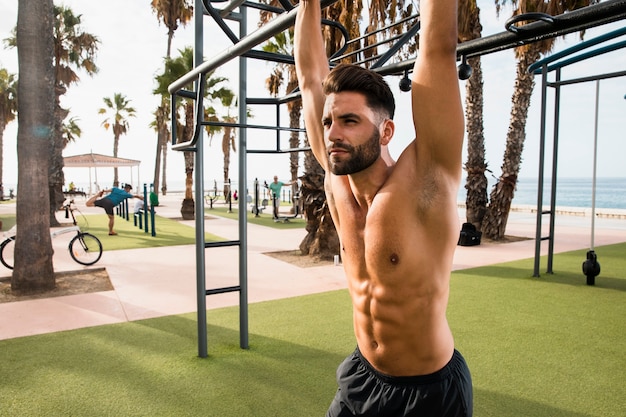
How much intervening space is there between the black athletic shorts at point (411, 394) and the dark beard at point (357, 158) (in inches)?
25.9

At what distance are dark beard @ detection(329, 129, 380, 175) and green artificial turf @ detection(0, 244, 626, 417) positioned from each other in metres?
2.02

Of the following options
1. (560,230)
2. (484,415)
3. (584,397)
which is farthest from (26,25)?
(560,230)

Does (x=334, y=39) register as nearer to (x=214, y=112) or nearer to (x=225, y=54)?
(x=225, y=54)

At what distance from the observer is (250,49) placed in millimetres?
2117

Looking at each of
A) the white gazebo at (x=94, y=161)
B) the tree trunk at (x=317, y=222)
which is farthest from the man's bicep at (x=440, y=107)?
the white gazebo at (x=94, y=161)

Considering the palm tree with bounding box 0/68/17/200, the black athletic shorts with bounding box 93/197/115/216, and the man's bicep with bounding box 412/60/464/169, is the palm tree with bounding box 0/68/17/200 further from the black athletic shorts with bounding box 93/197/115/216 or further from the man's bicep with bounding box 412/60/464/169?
the man's bicep with bounding box 412/60/464/169

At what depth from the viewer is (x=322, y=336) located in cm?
407

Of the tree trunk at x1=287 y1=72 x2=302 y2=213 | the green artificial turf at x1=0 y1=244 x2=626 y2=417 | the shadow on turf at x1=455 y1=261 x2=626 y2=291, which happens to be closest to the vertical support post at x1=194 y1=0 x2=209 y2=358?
the green artificial turf at x1=0 y1=244 x2=626 y2=417

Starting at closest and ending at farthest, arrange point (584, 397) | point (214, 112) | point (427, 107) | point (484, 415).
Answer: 1. point (427, 107)
2. point (484, 415)
3. point (584, 397)
4. point (214, 112)

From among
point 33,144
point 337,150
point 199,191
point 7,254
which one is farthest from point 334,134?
point 7,254

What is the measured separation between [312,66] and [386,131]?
1.62 feet

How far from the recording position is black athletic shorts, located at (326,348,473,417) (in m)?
1.30

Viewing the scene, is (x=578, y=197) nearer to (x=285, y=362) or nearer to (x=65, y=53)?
(x=65, y=53)

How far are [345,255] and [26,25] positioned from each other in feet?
19.9
